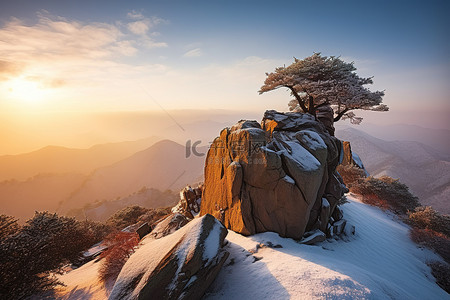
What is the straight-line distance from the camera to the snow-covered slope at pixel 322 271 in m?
5.21

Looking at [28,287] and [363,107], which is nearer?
[28,287]

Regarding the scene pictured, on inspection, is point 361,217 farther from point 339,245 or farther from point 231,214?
point 231,214

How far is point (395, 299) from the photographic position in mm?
5449

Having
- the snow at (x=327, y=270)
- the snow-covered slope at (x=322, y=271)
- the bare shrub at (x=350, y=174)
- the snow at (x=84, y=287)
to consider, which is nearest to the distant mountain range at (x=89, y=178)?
the snow at (x=84, y=287)

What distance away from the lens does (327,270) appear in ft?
19.1

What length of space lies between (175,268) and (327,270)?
5.26m

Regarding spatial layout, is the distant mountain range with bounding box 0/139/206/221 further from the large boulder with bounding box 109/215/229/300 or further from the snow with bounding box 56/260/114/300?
the large boulder with bounding box 109/215/229/300

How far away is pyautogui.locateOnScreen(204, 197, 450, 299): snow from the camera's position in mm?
5168

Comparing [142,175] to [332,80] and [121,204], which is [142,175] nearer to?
[121,204]

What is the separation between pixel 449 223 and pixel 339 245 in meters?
12.7

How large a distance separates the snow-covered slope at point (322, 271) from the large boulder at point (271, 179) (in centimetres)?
89

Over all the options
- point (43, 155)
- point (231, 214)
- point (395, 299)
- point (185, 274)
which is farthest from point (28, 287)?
point (43, 155)

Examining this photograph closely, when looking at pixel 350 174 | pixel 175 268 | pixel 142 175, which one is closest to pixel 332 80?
pixel 175 268

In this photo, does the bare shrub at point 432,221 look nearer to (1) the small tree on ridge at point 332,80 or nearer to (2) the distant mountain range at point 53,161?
(1) the small tree on ridge at point 332,80
